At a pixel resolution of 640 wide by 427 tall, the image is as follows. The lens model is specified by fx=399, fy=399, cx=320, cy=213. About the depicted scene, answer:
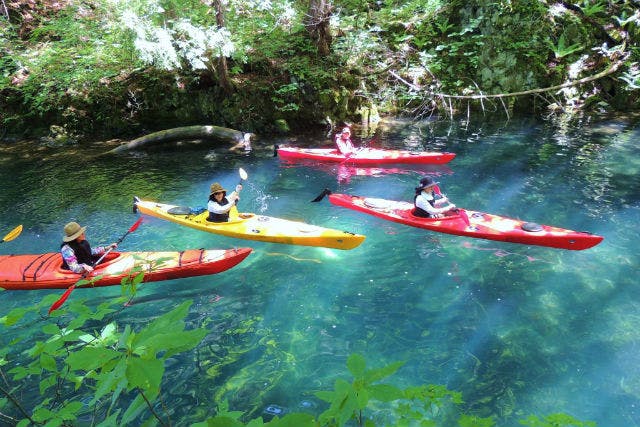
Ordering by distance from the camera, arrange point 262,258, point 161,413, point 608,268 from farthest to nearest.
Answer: point 262,258 < point 608,268 < point 161,413

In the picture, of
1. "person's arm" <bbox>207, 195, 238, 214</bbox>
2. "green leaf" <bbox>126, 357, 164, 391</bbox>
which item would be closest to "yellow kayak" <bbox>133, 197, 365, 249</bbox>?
"person's arm" <bbox>207, 195, 238, 214</bbox>

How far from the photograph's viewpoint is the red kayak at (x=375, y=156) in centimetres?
1084

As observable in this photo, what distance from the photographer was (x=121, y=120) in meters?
15.5

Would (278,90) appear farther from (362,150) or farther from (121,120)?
(121,120)

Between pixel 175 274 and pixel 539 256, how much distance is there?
5.83 m

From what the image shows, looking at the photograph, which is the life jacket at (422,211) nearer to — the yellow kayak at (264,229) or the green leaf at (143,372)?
the yellow kayak at (264,229)

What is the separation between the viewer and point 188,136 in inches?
565

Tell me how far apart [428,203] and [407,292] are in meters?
2.05

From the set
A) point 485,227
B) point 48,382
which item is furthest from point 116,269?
point 485,227

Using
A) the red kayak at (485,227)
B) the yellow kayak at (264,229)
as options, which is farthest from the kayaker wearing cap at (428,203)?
the yellow kayak at (264,229)

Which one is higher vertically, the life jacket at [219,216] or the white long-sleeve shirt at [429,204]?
the white long-sleeve shirt at [429,204]

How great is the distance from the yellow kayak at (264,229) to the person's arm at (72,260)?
6.92 feet

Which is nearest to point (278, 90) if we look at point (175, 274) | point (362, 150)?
point (362, 150)

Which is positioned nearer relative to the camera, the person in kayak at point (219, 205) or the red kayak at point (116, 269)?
the red kayak at point (116, 269)
